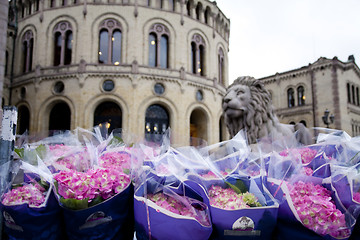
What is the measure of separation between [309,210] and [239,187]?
0.43 meters

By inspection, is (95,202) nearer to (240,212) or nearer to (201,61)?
(240,212)

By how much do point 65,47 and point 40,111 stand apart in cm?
529

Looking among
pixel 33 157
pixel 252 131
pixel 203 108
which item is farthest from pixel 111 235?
pixel 203 108

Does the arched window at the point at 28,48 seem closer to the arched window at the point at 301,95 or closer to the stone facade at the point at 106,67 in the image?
the stone facade at the point at 106,67

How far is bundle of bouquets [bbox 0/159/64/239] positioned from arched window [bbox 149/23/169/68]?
19.5 metres

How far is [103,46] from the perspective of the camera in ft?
67.1

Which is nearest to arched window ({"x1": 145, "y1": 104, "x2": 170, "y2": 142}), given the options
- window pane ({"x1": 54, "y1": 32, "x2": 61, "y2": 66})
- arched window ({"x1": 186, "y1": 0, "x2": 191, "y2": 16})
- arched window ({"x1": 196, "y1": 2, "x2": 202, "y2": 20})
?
window pane ({"x1": 54, "y1": 32, "x2": 61, "y2": 66})

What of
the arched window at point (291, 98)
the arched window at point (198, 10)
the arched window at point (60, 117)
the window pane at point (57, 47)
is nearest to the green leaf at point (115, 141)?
the arched window at point (60, 117)

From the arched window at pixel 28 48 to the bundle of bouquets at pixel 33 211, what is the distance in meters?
23.0

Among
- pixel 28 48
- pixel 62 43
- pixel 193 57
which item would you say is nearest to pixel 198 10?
pixel 193 57

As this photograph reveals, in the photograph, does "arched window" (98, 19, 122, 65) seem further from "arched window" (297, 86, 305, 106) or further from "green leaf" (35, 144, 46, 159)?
"arched window" (297, 86, 305, 106)

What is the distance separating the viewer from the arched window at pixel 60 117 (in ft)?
67.7

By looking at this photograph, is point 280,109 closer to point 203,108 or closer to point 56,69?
point 203,108

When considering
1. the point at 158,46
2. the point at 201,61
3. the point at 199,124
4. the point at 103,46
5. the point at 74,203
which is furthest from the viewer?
the point at 201,61
